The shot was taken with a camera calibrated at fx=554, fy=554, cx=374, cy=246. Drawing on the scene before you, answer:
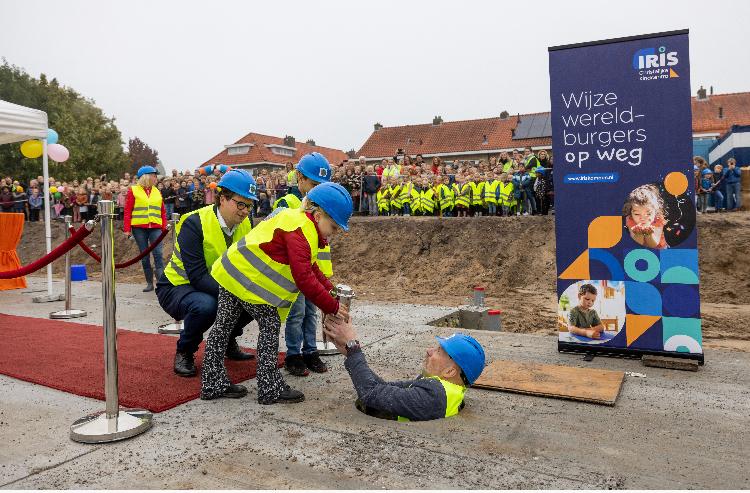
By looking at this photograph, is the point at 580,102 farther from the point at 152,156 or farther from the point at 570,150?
the point at 152,156

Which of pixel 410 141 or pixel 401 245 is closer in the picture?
pixel 401 245

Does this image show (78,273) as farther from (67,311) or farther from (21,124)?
(67,311)

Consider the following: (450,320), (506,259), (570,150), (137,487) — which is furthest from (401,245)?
(137,487)

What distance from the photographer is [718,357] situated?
5.37 m

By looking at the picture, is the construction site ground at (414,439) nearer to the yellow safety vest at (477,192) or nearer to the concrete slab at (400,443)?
the concrete slab at (400,443)

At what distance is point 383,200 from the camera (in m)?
17.2

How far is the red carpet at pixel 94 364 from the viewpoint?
4.26 meters

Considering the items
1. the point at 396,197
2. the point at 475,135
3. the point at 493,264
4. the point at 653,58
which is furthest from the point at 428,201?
the point at 475,135

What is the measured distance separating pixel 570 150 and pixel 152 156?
60.5 meters

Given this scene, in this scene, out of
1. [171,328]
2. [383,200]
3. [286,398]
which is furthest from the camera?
[383,200]

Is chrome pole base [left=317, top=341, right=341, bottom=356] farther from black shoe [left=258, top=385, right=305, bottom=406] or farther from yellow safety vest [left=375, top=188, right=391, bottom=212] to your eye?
Result: yellow safety vest [left=375, top=188, right=391, bottom=212]

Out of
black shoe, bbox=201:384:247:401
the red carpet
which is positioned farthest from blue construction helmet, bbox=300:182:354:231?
the red carpet

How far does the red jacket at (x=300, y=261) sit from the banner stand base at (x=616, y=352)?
2.90 metres

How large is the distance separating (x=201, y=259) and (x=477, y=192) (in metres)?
11.5
